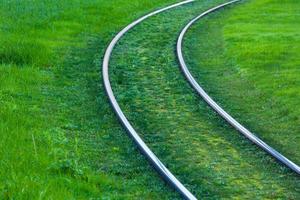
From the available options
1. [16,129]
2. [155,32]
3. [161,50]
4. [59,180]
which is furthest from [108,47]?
[59,180]

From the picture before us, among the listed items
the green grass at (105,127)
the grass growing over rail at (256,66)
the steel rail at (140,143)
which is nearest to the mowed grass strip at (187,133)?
the green grass at (105,127)

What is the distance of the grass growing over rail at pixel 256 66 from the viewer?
15164 mm

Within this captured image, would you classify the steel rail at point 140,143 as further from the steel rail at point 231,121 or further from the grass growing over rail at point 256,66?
the grass growing over rail at point 256,66

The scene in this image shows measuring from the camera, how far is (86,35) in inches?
985

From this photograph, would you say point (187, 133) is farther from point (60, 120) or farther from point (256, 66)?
point (256, 66)

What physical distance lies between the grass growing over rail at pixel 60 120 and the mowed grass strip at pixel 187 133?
0.51 meters

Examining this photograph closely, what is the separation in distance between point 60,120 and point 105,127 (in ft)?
3.09

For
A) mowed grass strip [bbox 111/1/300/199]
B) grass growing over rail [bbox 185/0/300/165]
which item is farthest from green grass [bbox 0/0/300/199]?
grass growing over rail [bbox 185/0/300/165]

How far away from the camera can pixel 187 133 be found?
1451 centimetres

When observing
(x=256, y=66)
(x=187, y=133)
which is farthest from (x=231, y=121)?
(x=256, y=66)

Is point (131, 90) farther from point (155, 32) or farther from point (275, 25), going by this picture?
point (275, 25)

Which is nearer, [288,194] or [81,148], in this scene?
[288,194]

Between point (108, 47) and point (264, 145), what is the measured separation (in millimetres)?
9850

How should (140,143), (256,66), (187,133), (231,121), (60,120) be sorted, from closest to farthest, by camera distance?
(140,143)
(187,133)
(231,121)
(60,120)
(256,66)
